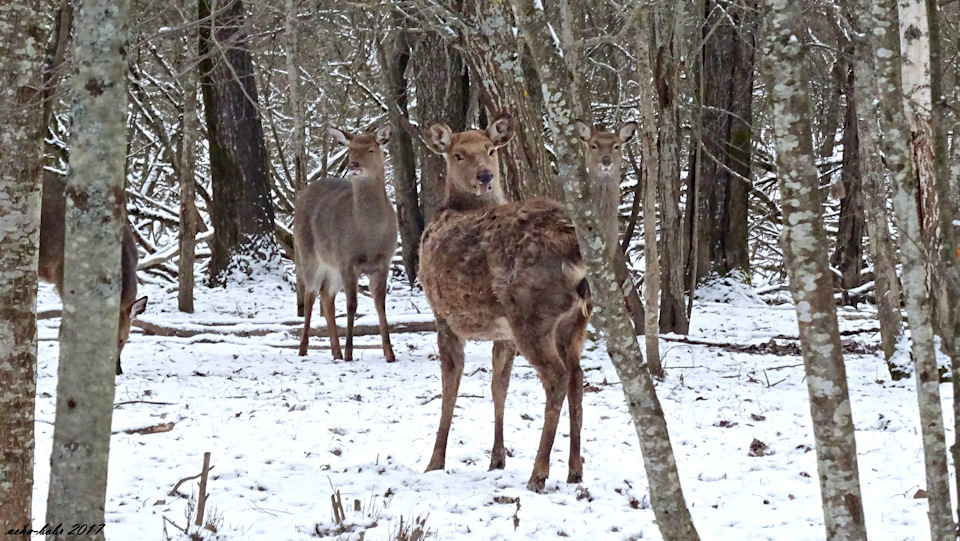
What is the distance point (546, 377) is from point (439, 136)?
91.6 inches

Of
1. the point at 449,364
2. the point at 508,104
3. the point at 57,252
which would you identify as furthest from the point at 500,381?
the point at 57,252

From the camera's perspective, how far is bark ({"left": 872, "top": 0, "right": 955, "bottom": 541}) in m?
3.46

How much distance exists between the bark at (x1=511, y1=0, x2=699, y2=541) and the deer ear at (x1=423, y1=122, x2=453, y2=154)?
3034 mm

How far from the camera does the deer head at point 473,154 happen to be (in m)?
6.62

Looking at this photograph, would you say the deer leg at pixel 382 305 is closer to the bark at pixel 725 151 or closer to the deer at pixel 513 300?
the deer at pixel 513 300

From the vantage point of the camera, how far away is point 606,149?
395 inches

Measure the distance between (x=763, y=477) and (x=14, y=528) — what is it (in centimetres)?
377

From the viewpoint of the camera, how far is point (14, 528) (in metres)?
3.58

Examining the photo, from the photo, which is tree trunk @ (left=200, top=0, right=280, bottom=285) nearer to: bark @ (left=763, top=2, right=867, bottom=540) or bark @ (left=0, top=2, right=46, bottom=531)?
bark @ (left=0, top=2, right=46, bottom=531)

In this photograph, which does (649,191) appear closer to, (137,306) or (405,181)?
(137,306)

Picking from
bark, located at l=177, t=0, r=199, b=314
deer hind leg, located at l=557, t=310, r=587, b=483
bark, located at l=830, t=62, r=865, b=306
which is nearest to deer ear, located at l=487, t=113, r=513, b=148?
deer hind leg, located at l=557, t=310, r=587, b=483

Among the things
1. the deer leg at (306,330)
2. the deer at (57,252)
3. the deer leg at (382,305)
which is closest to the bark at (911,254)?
the deer leg at (382,305)

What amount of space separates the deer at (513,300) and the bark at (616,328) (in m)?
1.48

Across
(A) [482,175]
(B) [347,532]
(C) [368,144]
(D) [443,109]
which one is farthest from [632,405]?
(D) [443,109]
